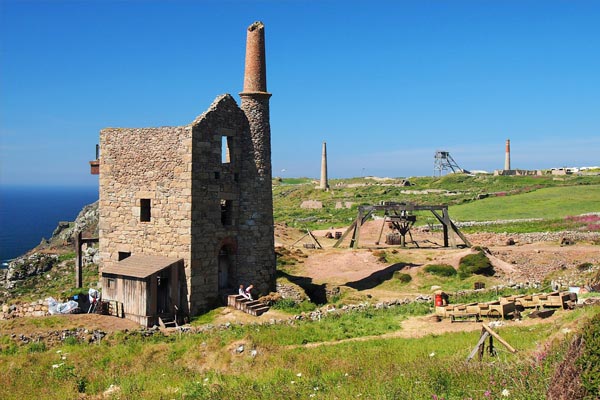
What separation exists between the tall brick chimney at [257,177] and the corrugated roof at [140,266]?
155 inches

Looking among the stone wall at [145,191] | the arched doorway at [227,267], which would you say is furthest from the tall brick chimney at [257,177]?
the stone wall at [145,191]

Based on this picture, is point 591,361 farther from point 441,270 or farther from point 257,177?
point 441,270

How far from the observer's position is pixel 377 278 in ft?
105

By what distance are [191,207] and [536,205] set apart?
167ft

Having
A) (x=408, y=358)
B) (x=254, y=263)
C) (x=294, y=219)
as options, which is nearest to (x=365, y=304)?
(x=254, y=263)

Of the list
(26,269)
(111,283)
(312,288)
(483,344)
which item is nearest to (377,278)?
(312,288)

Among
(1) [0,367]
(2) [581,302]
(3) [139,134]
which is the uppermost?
(3) [139,134]

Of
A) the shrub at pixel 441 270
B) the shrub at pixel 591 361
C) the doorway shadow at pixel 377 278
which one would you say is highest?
the shrub at pixel 591 361

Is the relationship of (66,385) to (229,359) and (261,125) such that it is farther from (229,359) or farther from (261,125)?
(261,125)

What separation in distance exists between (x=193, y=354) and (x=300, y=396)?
730cm

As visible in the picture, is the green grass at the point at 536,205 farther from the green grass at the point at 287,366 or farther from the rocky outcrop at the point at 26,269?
the green grass at the point at 287,366

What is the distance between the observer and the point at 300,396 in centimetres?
1256

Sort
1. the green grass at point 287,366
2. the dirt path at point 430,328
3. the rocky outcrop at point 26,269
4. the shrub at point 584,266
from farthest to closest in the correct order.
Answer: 1. the rocky outcrop at point 26,269
2. the shrub at point 584,266
3. the dirt path at point 430,328
4. the green grass at point 287,366

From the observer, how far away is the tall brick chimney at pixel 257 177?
2738 cm
